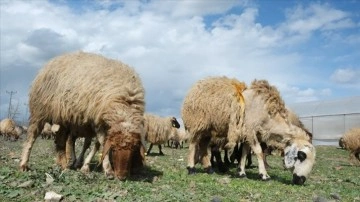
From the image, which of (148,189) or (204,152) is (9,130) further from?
(148,189)

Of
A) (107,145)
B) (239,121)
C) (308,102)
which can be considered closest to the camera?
(107,145)

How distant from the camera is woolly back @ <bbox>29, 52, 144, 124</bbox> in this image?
10133 mm

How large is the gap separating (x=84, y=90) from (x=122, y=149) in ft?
6.69

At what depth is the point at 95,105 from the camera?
10141 millimetres

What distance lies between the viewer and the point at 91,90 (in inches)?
406

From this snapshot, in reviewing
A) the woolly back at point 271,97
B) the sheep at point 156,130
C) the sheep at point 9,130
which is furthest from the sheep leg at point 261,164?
the sheep at point 9,130

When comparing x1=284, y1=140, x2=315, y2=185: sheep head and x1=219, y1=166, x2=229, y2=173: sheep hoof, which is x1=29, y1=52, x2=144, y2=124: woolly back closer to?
x1=284, y1=140, x2=315, y2=185: sheep head

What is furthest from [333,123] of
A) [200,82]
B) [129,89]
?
[129,89]

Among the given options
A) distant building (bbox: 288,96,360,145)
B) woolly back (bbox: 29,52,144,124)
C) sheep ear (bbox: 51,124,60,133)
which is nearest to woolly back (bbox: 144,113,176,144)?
sheep ear (bbox: 51,124,60,133)

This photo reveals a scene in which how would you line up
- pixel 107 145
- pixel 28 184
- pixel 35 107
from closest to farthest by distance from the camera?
pixel 28 184
pixel 107 145
pixel 35 107

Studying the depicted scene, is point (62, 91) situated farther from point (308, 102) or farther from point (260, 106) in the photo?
point (308, 102)

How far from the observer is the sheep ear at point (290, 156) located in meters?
12.6

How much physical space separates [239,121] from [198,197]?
5138mm

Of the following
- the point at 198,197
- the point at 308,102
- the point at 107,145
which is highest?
the point at 308,102
